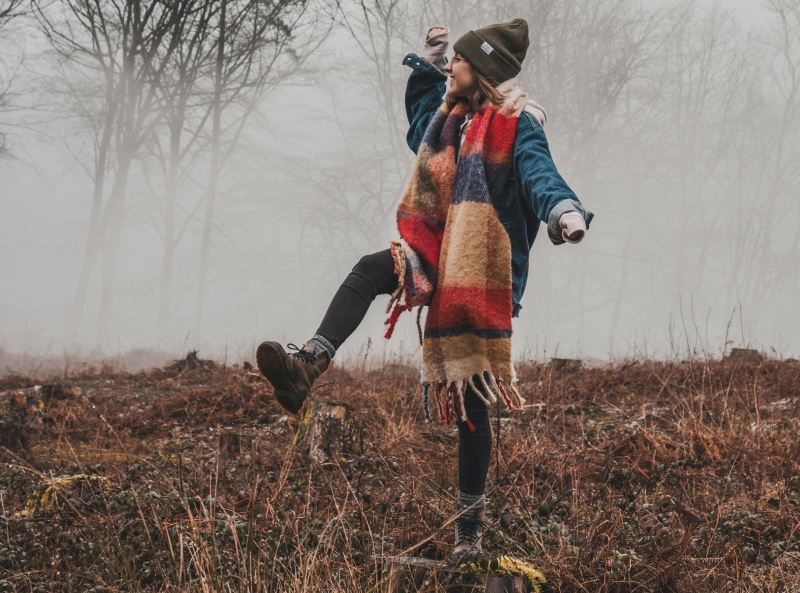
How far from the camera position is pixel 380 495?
3500mm

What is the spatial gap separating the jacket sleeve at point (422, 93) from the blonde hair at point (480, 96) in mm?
221

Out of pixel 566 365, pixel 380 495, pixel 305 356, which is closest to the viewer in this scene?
pixel 305 356

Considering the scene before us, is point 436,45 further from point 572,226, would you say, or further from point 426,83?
point 572,226

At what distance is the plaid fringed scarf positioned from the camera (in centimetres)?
258

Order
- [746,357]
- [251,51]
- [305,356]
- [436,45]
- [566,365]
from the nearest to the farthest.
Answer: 1. [305,356]
2. [436,45]
3. [746,357]
4. [566,365]
5. [251,51]

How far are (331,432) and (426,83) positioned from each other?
2.40 metres

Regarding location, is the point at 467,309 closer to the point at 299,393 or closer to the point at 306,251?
the point at 299,393

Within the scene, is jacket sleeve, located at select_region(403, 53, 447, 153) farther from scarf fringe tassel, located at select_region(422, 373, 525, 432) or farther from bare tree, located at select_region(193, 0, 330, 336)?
bare tree, located at select_region(193, 0, 330, 336)

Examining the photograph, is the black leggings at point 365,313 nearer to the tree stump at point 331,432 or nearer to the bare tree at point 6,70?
the tree stump at point 331,432

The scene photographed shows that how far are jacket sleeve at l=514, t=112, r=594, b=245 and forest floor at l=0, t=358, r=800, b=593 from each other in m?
1.05

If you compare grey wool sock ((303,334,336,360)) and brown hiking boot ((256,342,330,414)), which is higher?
grey wool sock ((303,334,336,360))

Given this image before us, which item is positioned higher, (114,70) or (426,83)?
(114,70)

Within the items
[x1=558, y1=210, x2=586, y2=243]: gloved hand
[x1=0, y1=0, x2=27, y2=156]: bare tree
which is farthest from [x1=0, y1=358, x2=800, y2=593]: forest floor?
[x1=0, y1=0, x2=27, y2=156]: bare tree

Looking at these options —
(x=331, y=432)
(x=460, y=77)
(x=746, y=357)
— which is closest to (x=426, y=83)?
(x=460, y=77)
